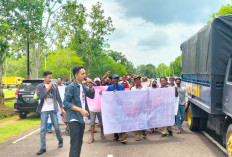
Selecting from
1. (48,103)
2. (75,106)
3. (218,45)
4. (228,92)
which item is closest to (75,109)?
(75,106)

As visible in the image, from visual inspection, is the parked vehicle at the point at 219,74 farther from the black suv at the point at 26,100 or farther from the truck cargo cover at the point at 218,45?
the black suv at the point at 26,100

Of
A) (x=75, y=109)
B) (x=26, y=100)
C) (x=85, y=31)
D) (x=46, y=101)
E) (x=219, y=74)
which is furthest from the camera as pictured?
(x=85, y=31)

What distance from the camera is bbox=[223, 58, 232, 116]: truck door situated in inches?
217

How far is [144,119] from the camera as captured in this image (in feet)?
26.9

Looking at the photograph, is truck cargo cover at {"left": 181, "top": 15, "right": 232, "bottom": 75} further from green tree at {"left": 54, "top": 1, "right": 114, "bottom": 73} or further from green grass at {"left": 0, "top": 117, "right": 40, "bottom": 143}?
green tree at {"left": 54, "top": 1, "right": 114, "bottom": 73}

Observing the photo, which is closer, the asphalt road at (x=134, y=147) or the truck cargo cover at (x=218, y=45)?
the truck cargo cover at (x=218, y=45)

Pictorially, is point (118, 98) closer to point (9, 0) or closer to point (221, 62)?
point (221, 62)

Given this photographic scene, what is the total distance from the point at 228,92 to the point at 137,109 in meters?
3.12

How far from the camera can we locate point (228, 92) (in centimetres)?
563

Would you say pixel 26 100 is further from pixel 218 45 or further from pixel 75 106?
pixel 218 45

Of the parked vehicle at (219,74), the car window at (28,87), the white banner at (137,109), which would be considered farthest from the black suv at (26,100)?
the parked vehicle at (219,74)

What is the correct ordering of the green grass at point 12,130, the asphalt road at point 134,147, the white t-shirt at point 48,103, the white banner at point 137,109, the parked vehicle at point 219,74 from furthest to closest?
the green grass at point 12,130
the white banner at point 137,109
the white t-shirt at point 48,103
the asphalt road at point 134,147
the parked vehicle at point 219,74

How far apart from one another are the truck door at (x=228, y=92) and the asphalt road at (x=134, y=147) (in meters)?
1.28

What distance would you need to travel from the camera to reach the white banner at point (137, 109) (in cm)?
795
